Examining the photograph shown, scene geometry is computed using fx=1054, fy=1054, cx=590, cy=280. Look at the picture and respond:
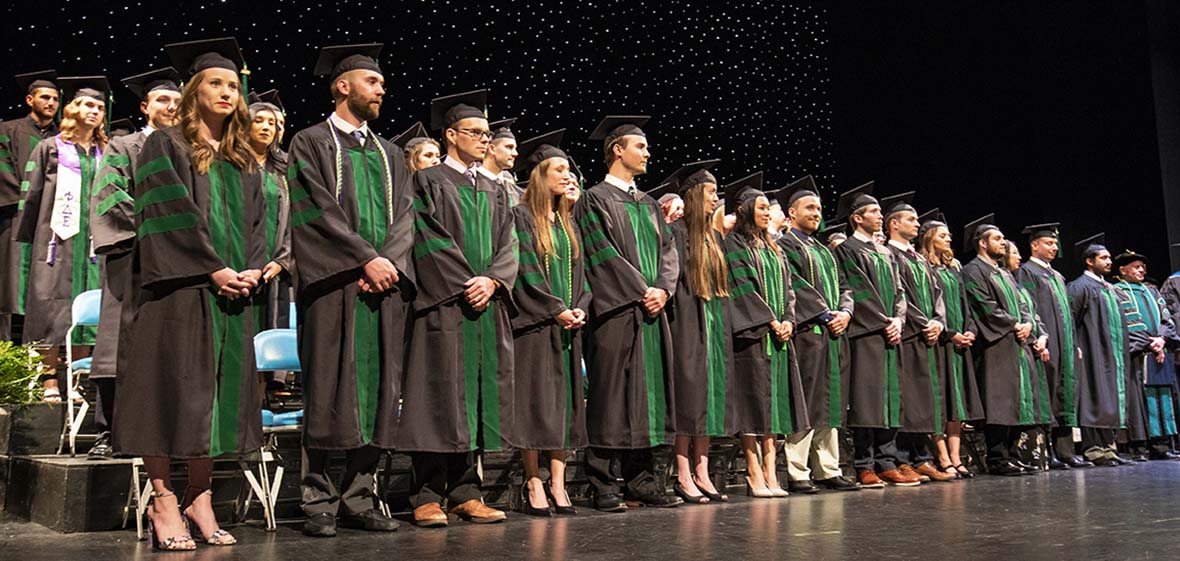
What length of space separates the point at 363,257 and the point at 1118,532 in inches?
126

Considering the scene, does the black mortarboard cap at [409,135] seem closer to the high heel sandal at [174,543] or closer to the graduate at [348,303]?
the graduate at [348,303]

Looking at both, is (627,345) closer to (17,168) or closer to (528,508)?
(528,508)

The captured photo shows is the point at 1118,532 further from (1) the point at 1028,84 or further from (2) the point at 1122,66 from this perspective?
(2) the point at 1122,66

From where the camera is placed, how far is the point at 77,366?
194 inches

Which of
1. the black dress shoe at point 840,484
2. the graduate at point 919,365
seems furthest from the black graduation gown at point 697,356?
the graduate at point 919,365

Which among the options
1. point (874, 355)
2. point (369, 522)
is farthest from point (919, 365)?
point (369, 522)

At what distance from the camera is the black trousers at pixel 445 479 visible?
178 inches

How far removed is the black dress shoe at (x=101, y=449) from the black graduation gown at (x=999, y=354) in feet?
18.8

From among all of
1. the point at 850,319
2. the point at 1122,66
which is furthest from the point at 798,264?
the point at 1122,66

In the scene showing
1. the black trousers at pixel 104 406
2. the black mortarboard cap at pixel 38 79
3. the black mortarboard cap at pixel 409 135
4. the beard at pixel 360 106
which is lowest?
the black trousers at pixel 104 406

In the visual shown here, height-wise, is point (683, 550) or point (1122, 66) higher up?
point (1122, 66)

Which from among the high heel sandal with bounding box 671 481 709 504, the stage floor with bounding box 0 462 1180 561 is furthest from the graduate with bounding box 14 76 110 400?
the high heel sandal with bounding box 671 481 709 504

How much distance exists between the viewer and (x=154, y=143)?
3.86m

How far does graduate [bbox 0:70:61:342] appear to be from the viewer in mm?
6422
